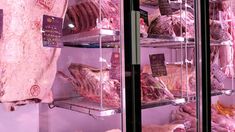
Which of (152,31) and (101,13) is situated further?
(152,31)

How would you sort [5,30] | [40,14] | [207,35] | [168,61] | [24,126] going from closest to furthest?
[5,30] → [40,14] → [24,126] → [207,35] → [168,61]

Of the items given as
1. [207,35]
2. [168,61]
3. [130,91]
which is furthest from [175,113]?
[130,91]

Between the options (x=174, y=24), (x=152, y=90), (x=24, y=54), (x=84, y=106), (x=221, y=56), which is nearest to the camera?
(x=24, y=54)

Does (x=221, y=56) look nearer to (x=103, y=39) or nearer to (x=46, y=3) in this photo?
(x=103, y=39)

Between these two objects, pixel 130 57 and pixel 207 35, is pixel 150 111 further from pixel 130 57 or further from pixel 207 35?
pixel 130 57

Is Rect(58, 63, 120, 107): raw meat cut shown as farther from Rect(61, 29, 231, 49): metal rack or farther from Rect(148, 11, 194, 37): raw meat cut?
Rect(148, 11, 194, 37): raw meat cut

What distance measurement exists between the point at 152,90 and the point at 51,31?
79cm

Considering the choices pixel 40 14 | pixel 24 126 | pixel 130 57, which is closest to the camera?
pixel 40 14

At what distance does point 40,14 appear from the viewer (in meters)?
1.37

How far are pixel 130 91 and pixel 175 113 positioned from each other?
1.05 m

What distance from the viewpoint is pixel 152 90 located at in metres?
1.90

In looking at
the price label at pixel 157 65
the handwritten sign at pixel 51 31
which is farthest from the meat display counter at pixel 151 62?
the handwritten sign at pixel 51 31

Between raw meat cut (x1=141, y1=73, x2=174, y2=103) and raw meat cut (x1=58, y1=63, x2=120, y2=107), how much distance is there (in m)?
0.28

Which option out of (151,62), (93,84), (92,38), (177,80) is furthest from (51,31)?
(177,80)
